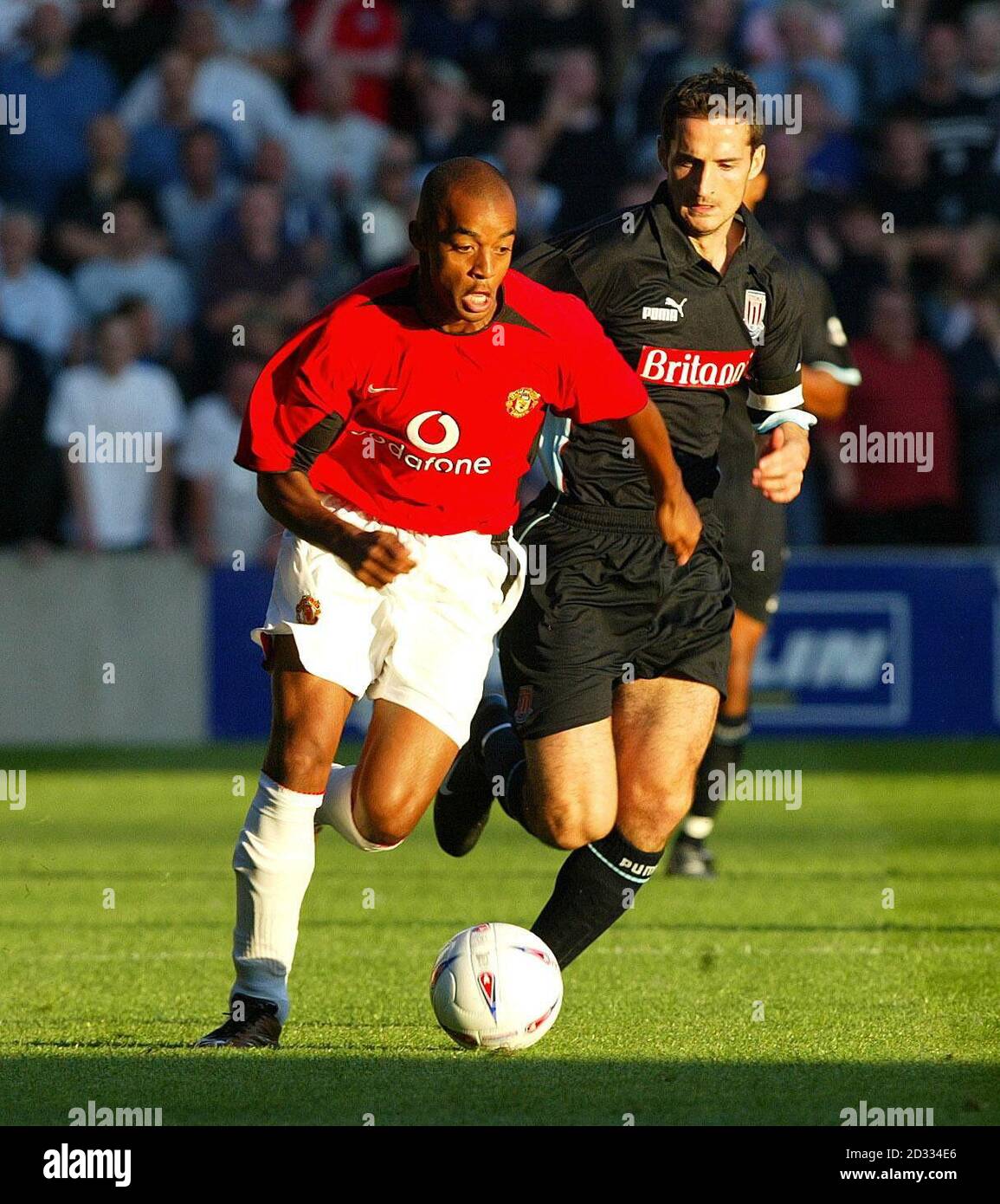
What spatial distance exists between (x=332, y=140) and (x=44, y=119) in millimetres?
1967

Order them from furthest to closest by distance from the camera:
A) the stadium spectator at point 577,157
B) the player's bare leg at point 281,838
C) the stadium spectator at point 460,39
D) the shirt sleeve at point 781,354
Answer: the stadium spectator at point 460,39
the stadium spectator at point 577,157
the shirt sleeve at point 781,354
the player's bare leg at point 281,838

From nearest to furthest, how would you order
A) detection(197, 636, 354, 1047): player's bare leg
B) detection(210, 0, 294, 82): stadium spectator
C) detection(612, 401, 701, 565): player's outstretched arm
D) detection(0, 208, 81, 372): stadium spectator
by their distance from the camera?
detection(197, 636, 354, 1047): player's bare leg → detection(612, 401, 701, 565): player's outstretched arm → detection(0, 208, 81, 372): stadium spectator → detection(210, 0, 294, 82): stadium spectator

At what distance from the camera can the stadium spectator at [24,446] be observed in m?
13.1

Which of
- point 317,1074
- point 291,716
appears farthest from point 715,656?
point 317,1074

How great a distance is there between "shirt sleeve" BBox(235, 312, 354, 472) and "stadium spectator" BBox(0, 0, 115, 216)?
977cm

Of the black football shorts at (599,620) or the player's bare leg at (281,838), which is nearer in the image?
the player's bare leg at (281,838)

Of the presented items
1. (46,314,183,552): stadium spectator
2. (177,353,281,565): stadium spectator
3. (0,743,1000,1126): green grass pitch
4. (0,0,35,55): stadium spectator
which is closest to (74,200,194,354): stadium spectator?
(46,314,183,552): stadium spectator

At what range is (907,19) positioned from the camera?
15352 millimetres

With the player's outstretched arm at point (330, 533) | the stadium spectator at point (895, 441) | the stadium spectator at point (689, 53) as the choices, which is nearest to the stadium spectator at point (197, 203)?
the stadium spectator at point (689, 53)

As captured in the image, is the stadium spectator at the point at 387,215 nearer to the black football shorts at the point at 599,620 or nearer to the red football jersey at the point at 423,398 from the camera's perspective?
the black football shorts at the point at 599,620

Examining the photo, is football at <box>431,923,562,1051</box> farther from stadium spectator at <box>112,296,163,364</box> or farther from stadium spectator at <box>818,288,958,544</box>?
stadium spectator at <box>112,296,163,364</box>

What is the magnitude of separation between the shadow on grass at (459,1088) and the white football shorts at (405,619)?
2.95ft

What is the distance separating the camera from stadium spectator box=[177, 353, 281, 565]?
Answer: 524 inches

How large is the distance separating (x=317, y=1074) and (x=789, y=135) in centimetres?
1014
